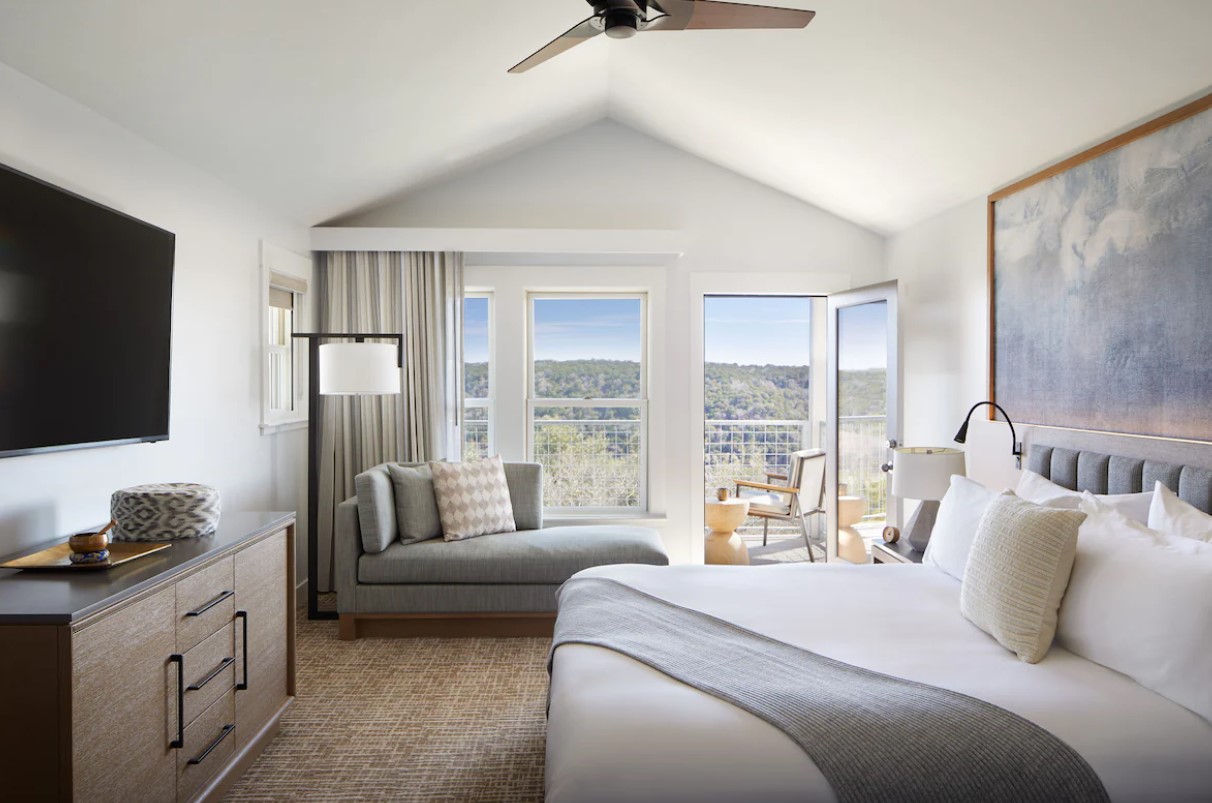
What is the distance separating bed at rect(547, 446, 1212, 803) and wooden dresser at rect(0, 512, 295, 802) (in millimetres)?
1042

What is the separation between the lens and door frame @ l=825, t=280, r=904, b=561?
421 centimetres

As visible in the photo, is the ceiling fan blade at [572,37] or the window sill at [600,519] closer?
the ceiling fan blade at [572,37]

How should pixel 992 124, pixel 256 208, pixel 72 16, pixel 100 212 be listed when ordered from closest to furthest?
pixel 72 16, pixel 100 212, pixel 992 124, pixel 256 208

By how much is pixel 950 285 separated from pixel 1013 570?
8.01 ft

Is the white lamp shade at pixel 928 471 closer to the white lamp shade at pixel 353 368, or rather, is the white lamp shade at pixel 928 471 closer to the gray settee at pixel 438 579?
the gray settee at pixel 438 579

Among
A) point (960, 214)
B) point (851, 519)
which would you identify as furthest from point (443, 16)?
point (851, 519)

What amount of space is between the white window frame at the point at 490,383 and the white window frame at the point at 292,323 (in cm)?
104

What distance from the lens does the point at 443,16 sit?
290 cm

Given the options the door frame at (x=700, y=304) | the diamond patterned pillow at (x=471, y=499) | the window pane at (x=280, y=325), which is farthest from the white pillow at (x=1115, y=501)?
the window pane at (x=280, y=325)

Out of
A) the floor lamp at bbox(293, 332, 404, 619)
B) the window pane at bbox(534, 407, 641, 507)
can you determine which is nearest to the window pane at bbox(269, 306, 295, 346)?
the floor lamp at bbox(293, 332, 404, 619)

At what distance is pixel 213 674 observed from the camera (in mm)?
2256

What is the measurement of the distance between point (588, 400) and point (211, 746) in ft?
11.0

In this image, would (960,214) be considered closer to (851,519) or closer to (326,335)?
(851,519)

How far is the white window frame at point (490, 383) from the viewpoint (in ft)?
16.9
